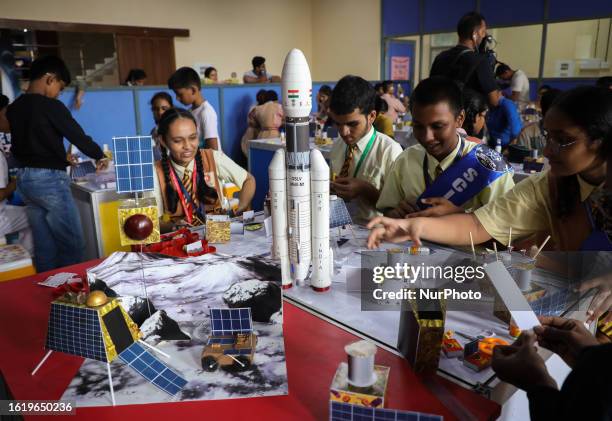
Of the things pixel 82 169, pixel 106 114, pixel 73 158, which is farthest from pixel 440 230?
pixel 106 114

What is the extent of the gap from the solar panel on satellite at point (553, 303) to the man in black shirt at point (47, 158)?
291 centimetres

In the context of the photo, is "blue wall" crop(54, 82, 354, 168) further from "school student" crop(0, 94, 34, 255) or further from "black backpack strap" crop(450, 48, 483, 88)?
"black backpack strap" crop(450, 48, 483, 88)

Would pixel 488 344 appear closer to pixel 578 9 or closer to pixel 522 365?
pixel 522 365

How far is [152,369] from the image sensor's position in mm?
1082

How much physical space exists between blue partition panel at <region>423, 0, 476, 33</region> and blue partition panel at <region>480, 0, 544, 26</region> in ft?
0.95

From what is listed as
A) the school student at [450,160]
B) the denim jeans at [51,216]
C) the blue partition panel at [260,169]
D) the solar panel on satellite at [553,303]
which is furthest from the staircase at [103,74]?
the solar panel on satellite at [553,303]

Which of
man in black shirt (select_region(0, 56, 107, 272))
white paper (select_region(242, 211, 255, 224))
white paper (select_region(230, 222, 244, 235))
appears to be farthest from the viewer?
man in black shirt (select_region(0, 56, 107, 272))

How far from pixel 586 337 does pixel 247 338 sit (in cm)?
77

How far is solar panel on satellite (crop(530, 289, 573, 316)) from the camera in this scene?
1.30 m

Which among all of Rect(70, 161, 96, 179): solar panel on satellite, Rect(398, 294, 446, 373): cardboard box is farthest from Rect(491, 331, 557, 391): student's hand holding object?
Rect(70, 161, 96, 179): solar panel on satellite

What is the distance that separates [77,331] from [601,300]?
1.42 meters

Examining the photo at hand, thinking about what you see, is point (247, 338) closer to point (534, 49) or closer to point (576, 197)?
point (576, 197)

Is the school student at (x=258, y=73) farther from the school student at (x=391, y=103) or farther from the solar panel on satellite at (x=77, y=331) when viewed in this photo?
the solar panel on satellite at (x=77, y=331)

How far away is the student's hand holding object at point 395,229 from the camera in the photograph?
153 cm
